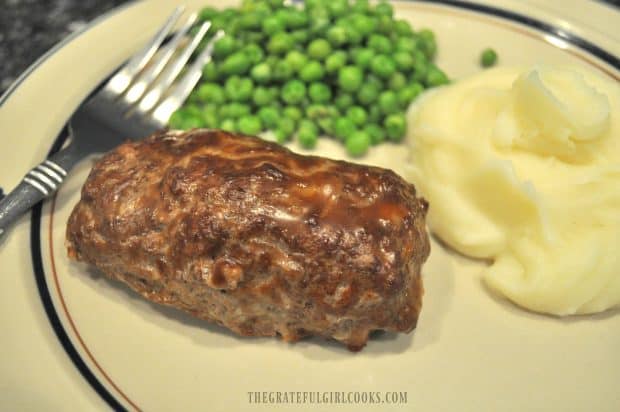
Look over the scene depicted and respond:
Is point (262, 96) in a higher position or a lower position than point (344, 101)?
higher

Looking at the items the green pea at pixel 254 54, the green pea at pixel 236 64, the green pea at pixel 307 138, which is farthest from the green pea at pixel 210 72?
the green pea at pixel 307 138

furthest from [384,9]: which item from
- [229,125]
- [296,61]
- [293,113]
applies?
[229,125]

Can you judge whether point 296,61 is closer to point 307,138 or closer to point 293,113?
point 293,113

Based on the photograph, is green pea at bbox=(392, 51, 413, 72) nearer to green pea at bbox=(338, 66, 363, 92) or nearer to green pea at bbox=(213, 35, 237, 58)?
green pea at bbox=(338, 66, 363, 92)

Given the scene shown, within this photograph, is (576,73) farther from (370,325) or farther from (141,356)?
(141,356)

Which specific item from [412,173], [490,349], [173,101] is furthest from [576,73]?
[173,101]

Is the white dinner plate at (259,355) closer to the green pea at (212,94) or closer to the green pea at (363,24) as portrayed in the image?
the green pea at (212,94)

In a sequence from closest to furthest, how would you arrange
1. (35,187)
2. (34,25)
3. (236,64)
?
(35,187) < (236,64) < (34,25)
